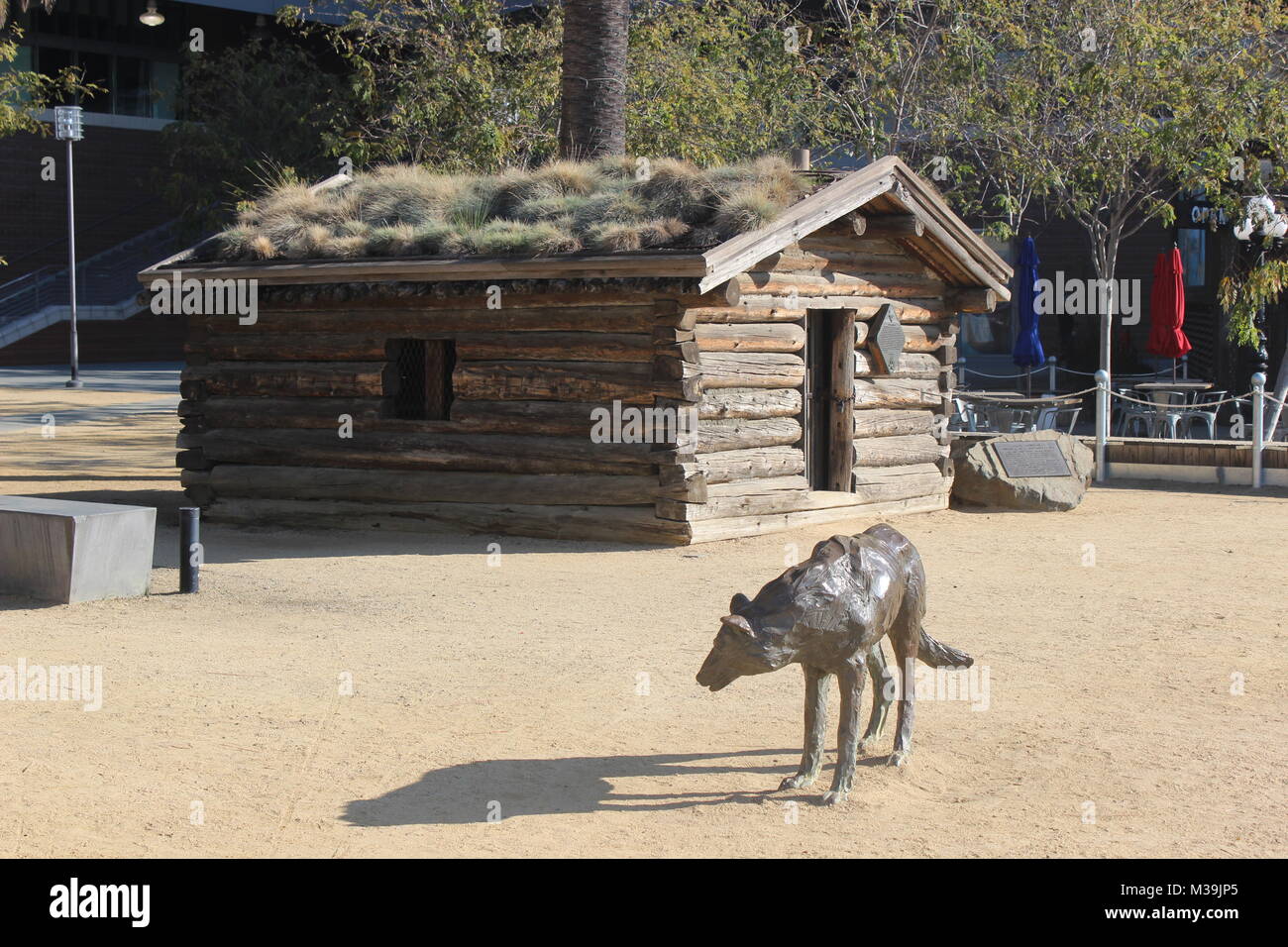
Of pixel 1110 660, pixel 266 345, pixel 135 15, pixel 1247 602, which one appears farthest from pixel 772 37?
pixel 135 15

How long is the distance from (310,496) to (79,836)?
9.35 meters

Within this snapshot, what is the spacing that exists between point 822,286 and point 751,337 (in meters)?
1.28

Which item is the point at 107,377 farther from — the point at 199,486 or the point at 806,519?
the point at 806,519

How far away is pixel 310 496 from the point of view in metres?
14.9

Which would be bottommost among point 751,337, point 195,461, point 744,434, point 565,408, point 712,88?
point 195,461

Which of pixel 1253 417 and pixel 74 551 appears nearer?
pixel 74 551

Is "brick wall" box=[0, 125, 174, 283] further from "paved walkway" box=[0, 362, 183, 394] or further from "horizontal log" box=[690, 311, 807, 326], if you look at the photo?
"horizontal log" box=[690, 311, 807, 326]

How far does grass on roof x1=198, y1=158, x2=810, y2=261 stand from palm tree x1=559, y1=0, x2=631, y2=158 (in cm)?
181

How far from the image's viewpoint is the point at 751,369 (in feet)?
46.0

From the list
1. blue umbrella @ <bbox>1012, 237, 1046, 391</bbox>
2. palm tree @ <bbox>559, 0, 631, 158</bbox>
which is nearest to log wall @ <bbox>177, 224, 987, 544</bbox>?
palm tree @ <bbox>559, 0, 631, 158</bbox>

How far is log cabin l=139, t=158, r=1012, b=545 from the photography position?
13.2 m

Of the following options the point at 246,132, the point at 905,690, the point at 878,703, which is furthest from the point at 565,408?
the point at 246,132

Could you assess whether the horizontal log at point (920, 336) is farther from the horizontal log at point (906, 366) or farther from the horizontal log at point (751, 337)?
the horizontal log at point (751, 337)
